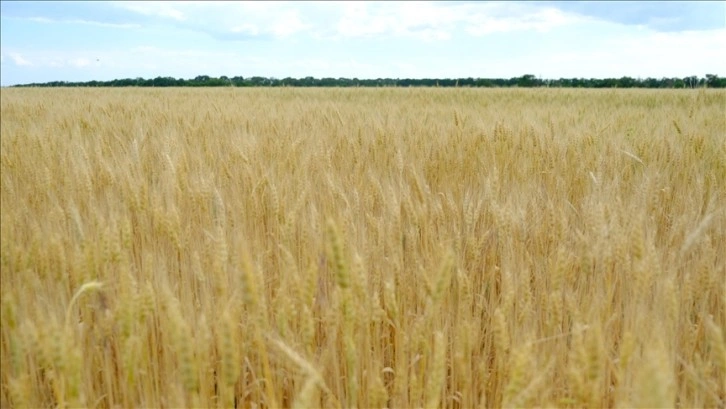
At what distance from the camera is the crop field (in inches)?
37.5

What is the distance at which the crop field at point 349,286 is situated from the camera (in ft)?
3.12

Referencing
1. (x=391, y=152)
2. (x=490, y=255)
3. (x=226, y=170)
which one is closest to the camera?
(x=490, y=255)

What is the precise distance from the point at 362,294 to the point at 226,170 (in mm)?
1326

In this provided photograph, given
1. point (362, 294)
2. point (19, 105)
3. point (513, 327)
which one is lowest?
point (513, 327)

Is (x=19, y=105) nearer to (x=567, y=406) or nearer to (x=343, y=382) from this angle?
(x=343, y=382)

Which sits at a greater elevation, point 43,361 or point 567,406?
point 43,361

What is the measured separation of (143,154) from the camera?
2396 millimetres

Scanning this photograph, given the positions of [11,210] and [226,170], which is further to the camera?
[226,170]

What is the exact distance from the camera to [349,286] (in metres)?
0.99

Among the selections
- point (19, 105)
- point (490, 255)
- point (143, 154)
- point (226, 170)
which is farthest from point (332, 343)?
point (19, 105)

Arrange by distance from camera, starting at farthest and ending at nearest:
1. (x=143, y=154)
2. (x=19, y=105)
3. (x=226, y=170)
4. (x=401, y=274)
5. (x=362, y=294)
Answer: (x=19, y=105), (x=143, y=154), (x=226, y=170), (x=401, y=274), (x=362, y=294)

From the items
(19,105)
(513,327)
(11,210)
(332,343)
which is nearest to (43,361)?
(332,343)

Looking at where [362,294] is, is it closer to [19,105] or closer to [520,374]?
[520,374]

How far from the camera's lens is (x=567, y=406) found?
3.61 feet
